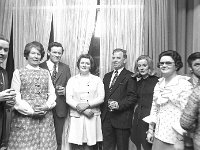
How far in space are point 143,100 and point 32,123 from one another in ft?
4.00

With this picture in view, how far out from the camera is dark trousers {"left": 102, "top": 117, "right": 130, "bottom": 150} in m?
2.82

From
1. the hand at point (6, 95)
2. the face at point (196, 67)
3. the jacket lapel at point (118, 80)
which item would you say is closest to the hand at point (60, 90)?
the jacket lapel at point (118, 80)

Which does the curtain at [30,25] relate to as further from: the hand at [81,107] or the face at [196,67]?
the face at [196,67]

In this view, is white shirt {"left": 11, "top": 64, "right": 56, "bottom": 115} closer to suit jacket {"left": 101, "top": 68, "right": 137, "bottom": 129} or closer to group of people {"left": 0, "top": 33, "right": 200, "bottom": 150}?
group of people {"left": 0, "top": 33, "right": 200, "bottom": 150}

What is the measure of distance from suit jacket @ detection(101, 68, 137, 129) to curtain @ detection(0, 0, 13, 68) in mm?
1733

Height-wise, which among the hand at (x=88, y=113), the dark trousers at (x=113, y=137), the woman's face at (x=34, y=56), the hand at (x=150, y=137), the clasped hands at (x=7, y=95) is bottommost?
the dark trousers at (x=113, y=137)

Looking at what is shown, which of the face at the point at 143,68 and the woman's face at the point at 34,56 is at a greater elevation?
the woman's face at the point at 34,56

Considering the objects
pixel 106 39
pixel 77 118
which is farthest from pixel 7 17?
pixel 77 118

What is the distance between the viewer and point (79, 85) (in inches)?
115

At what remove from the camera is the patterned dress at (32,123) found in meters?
2.44

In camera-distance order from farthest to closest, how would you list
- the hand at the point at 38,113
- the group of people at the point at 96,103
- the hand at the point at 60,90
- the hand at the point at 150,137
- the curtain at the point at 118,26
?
the curtain at the point at 118,26, the hand at the point at 60,90, the hand at the point at 38,113, the hand at the point at 150,137, the group of people at the point at 96,103

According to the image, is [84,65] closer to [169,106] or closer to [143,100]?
[143,100]

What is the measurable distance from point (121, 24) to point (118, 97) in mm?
1106

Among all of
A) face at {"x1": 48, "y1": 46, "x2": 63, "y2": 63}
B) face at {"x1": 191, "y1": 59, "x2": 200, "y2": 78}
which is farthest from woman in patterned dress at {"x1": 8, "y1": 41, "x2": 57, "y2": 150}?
Result: face at {"x1": 191, "y1": 59, "x2": 200, "y2": 78}
